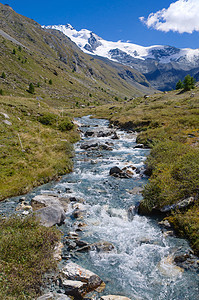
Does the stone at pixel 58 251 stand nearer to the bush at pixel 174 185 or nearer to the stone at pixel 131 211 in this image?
the stone at pixel 131 211

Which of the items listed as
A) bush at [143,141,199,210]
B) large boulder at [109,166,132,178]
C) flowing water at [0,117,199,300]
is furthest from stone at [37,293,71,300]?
large boulder at [109,166,132,178]

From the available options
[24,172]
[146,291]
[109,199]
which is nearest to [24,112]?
[24,172]

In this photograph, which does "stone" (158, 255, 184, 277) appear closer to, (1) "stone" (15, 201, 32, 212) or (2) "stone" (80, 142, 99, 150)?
(1) "stone" (15, 201, 32, 212)

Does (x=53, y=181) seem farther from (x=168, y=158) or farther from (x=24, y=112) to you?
(x=24, y=112)

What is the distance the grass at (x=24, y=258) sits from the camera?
21.1 feet

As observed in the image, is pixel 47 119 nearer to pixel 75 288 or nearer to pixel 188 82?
pixel 75 288

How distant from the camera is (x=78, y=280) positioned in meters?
7.99

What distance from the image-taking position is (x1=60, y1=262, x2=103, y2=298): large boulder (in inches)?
295

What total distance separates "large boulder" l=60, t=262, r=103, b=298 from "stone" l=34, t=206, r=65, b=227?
364 centimetres

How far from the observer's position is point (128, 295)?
7.78m

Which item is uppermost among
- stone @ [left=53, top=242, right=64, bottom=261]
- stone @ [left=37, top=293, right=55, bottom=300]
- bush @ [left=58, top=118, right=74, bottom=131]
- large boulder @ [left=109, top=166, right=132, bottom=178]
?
bush @ [left=58, top=118, right=74, bottom=131]

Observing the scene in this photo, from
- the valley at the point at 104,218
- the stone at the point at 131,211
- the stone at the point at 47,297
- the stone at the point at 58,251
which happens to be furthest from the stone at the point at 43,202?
the stone at the point at 47,297

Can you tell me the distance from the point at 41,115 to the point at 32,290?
40193mm

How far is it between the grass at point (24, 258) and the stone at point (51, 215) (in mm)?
1739
